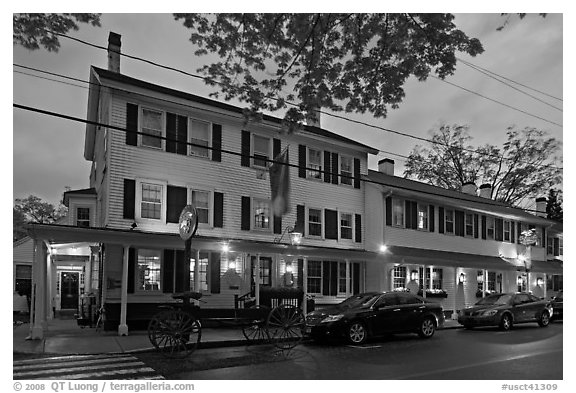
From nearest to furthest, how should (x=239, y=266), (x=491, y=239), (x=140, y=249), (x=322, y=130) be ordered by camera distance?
(x=140, y=249), (x=239, y=266), (x=322, y=130), (x=491, y=239)

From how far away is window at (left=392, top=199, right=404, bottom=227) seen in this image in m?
24.0

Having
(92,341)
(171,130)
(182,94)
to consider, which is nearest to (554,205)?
(182,94)

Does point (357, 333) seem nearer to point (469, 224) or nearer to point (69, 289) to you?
point (69, 289)

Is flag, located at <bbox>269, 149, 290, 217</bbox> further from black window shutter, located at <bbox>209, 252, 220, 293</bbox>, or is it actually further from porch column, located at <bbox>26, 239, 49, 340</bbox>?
porch column, located at <bbox>26, 239, 49, 340</bbox>

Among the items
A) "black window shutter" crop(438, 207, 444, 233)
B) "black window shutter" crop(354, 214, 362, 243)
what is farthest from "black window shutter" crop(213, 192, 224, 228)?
"black window shutter" crop(438, 207, 444, 233)

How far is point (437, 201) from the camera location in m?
25.6

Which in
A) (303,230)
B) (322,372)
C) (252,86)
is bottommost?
(322,372)

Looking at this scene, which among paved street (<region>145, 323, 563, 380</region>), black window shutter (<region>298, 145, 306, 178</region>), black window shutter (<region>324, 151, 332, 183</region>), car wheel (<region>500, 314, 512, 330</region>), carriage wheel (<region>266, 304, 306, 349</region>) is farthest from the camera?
black window shutter (<region>324, 151, 332, 183</region>)

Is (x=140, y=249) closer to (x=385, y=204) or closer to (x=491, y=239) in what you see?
(x=385, y=204)

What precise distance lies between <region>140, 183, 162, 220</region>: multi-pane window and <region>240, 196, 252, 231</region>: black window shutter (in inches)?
120

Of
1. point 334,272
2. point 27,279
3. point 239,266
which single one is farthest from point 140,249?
point 27,279

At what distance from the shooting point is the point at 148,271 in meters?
17.2

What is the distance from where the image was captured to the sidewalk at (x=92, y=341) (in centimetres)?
1211

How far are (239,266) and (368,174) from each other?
808 centimetres
